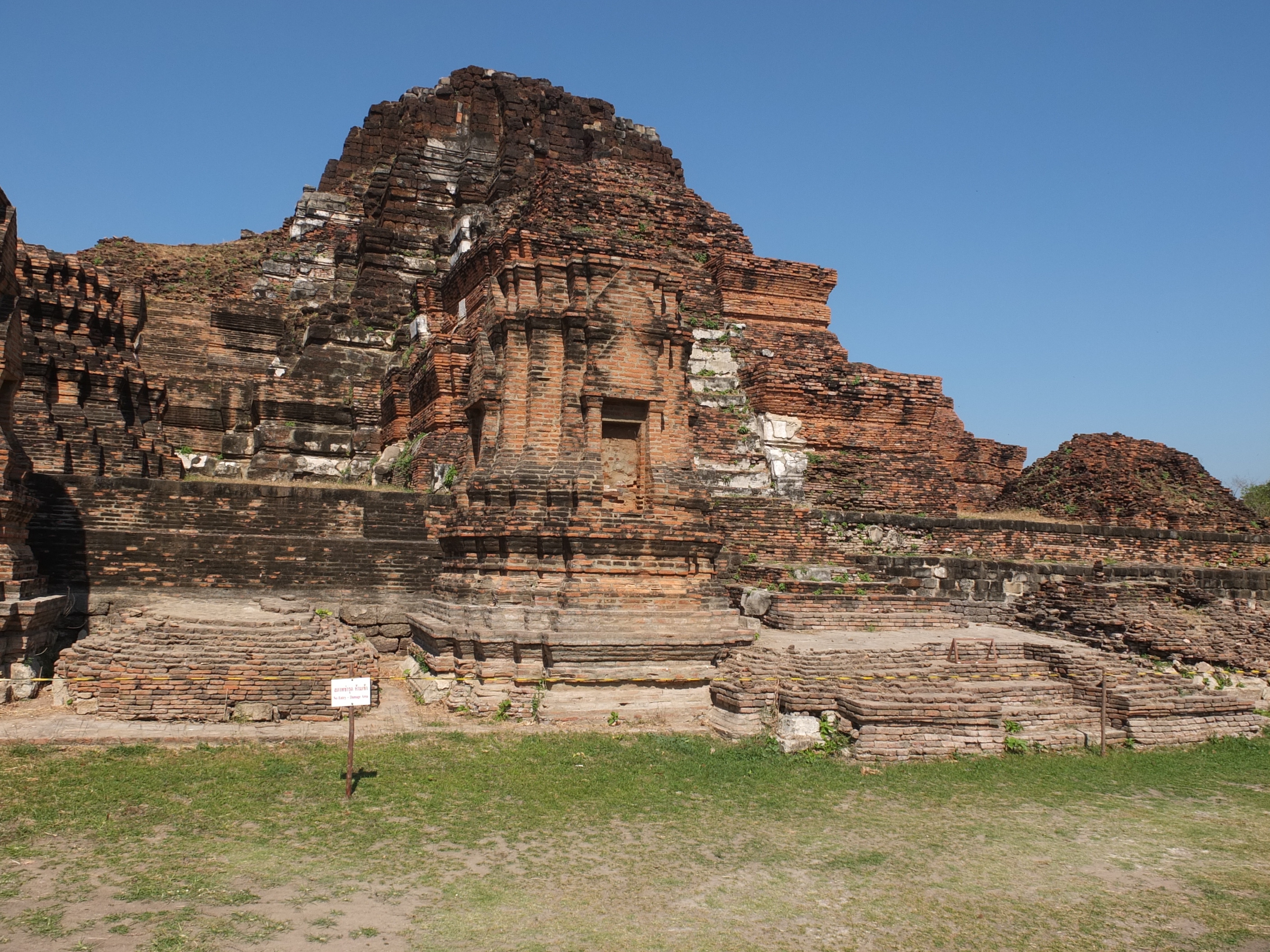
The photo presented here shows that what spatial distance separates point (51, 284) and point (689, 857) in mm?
15837

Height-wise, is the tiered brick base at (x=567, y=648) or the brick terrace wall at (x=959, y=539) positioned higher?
the brick terrace wall at (x=959, y=539)

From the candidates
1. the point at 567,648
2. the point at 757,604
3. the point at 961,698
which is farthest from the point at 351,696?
the point at 757,604

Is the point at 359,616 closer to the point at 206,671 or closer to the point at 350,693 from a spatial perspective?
the point at 206,671

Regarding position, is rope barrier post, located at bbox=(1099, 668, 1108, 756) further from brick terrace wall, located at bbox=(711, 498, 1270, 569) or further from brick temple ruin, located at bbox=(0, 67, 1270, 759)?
brick terrace wall, located at bbox=(711, 498, 1270, 569)

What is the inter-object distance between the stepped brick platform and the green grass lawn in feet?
1.43

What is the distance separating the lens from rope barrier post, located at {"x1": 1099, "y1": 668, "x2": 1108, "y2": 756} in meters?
9.67

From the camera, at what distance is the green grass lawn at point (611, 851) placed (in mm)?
5133

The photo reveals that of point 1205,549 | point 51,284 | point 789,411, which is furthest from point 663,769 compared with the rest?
point 1205,549

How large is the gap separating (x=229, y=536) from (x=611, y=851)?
822 cm

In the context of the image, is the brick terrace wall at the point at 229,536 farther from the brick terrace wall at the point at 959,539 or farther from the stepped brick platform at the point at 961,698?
the stepped brick platform at the point at 961,698

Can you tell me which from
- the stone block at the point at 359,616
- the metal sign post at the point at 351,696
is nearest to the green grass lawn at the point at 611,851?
the metal sign post at the point at 351,696

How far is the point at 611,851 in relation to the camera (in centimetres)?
637

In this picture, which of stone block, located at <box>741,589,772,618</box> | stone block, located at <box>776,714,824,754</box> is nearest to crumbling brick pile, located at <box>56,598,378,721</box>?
stone block, located at <box>776,714,824,754</box>

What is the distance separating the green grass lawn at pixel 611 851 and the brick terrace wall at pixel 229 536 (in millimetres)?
4297
